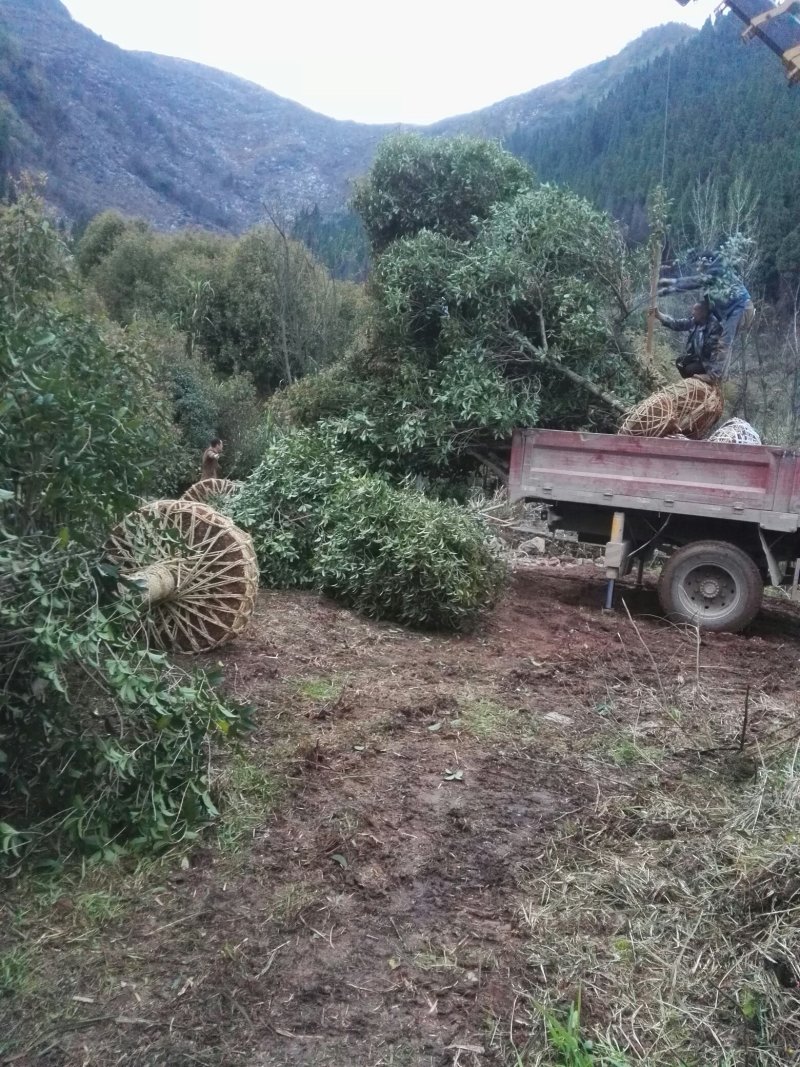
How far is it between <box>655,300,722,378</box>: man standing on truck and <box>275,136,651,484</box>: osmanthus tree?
0.74 metres

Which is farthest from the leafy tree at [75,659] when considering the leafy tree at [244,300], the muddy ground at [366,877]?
the leafy tree at [244,300]

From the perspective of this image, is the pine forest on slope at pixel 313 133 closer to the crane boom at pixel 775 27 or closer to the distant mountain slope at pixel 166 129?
the distant mountain slope at pixel 166 129

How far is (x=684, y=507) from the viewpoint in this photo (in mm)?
7121

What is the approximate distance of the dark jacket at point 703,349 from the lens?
26.0ft

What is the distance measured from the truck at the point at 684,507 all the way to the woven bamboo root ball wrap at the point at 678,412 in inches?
14.6

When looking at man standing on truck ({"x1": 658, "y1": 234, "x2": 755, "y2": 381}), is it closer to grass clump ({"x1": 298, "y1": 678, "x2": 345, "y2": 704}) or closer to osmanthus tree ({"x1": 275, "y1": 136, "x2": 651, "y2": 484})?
osmanthus tree ({"x1": 275, "y1": 136, "x2": 651, "y2": 484})

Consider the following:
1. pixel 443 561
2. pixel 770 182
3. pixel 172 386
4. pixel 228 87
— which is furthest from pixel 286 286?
pixel 228 87

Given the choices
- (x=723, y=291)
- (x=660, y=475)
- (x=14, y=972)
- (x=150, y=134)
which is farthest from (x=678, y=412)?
(x=150, y=134)

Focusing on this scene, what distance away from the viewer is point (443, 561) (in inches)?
256

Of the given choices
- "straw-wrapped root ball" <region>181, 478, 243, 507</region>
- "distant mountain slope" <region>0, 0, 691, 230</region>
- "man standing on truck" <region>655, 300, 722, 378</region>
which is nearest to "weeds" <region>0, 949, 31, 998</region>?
"straw-wrapped root ball" <region>181, 478, 243, 507</region>

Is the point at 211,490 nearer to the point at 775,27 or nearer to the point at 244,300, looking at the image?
the point at 775,27

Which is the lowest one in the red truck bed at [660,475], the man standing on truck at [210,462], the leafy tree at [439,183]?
the man standing on truck at [210,462]

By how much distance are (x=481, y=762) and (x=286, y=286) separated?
17.9 metres

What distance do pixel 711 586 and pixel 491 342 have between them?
325cm
